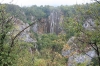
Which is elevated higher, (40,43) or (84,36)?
(84,36)

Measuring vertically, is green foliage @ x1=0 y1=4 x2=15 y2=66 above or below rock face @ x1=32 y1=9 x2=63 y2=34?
above

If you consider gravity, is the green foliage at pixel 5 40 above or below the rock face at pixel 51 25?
above

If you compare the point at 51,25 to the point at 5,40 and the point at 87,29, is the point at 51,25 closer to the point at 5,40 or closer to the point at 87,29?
the point at 87,29

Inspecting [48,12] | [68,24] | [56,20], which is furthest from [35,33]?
[68,24]

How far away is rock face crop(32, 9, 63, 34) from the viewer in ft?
360

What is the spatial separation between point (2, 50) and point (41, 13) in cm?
11577

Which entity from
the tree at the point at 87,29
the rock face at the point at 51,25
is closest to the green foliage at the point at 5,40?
the tree at the point at 87,29

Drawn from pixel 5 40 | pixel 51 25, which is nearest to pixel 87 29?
pixel 5 40

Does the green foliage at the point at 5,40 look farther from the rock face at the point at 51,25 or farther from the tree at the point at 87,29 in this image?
the rock face at the point at 51,25

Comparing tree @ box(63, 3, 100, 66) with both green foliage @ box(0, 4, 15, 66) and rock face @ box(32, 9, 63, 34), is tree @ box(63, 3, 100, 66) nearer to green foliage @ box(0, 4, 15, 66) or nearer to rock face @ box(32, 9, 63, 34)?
green foliage @ box(0, 4, 15, 66)

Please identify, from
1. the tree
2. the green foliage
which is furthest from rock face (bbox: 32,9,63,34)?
the green foliage

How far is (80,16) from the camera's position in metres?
12.0

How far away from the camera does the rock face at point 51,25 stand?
10979cm

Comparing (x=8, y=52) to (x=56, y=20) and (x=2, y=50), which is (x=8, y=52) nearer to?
(x=2, y=50)
